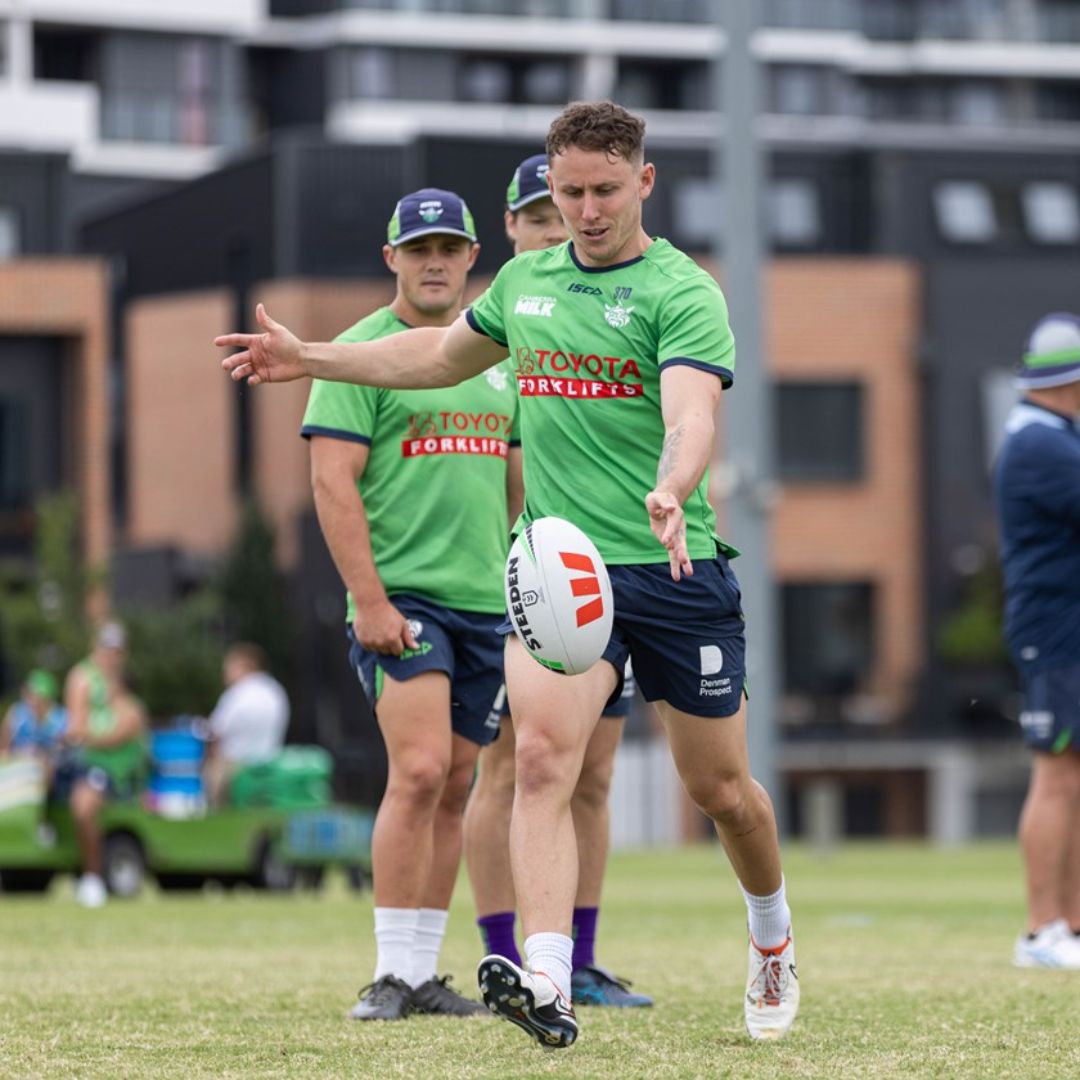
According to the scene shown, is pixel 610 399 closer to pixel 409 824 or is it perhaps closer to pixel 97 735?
pixel 409 824

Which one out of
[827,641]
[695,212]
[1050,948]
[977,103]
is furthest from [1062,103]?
[1050,948]

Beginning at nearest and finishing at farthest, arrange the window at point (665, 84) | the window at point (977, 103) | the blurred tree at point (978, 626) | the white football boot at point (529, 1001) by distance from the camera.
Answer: the white football boot at point (529, 1001)
the blurred tree at point (978, 626)
the window at point (665, 84)
the window at point (977, 103)

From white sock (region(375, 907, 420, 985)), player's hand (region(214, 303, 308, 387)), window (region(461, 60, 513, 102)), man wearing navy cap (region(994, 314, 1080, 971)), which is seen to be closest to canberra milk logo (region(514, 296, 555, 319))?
player's hand (region(214, 303, 308, 387))

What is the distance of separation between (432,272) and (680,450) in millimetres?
2174

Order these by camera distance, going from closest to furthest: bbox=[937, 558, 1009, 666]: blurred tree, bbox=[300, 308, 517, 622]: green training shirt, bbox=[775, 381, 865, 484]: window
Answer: bbox=[300, 308, 517, 622]: green training shirt, bbox=[937, 558, 1009, 666]: blurred tree, bbox=[775, 381, 865, 484]: window

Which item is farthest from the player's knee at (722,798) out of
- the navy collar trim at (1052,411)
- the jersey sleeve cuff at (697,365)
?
the navy collar trim at (1052,411)

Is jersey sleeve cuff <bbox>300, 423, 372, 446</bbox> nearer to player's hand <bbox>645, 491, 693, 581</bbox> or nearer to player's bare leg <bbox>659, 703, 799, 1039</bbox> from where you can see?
player's bare leg <bbox>659, 703, 799, 1039</bbox>

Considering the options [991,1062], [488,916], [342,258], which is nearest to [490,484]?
[488,916]

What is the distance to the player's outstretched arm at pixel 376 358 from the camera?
7250 millimetres

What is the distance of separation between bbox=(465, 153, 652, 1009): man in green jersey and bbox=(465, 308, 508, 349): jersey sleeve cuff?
1.43 m

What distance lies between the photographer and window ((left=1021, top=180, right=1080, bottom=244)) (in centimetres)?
4959

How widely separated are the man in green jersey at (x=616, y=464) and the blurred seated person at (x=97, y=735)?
13354 mm

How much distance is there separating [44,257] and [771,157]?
13164mm

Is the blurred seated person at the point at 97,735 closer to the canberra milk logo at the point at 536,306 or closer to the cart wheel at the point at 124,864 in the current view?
the cart wheel at the point at 124,864
